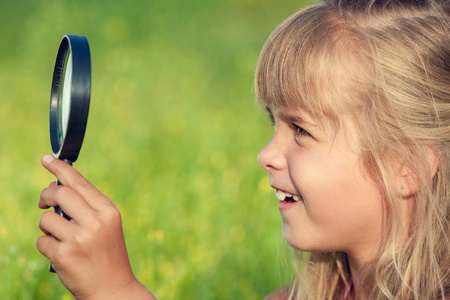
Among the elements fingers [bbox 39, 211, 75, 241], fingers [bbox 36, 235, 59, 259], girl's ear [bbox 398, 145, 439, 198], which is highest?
fingers [bbox 39, 211, 75, 241]

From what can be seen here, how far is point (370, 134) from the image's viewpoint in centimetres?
196

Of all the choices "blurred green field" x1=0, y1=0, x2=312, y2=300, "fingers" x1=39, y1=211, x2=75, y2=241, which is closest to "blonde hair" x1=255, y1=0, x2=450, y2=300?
"blurred green field" x1=0, y1=0, x2=312, y2=300

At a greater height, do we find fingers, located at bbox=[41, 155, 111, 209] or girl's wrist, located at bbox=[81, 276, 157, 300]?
fingers, located at bbox=[41, 155, 111, 209]

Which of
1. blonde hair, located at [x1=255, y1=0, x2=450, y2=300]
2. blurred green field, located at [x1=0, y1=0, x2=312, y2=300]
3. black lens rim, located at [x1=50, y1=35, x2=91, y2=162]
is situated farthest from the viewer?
blurred green field, located at [x1=0, y1=0, x2=312, y2=300]

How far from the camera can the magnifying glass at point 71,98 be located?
5.20 ft

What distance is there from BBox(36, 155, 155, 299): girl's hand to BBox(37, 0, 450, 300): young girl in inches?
22.9

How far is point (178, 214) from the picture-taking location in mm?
3572

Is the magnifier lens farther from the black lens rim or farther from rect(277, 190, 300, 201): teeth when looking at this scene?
rect(277, 190, 300, 201): teeth

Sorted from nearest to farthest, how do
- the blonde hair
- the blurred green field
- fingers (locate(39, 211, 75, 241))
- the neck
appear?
fingers (locate(39, 211, 75, 241)) → the blonde hair → the neck → the blurred green field

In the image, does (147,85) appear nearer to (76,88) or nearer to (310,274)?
(310,274)

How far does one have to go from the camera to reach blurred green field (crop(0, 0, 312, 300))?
10.0ft

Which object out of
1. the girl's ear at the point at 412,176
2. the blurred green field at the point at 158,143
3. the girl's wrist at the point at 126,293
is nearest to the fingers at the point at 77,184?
the girl's wrist at the point at 126,293

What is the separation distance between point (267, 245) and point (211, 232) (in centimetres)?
30

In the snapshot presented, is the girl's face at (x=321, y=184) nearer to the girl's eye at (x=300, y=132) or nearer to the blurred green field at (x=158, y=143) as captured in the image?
the girl's eye at (x=300, y=132)
